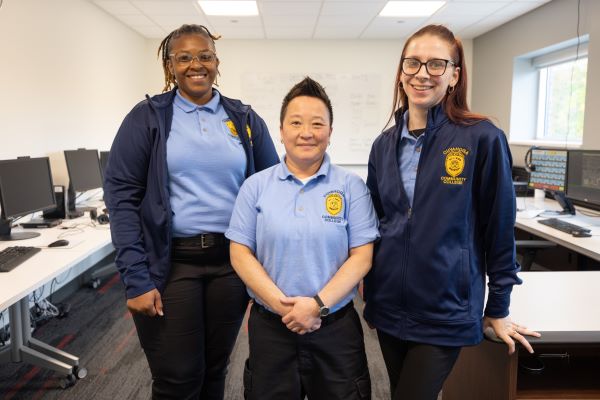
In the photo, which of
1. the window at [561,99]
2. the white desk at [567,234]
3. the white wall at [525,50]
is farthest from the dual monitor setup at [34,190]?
the window at [561,99]

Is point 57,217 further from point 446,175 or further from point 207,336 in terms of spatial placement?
point 446,175

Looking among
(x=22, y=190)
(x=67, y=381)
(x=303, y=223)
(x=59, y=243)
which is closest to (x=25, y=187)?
(x=22, y=190)

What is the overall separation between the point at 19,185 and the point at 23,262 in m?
0.70

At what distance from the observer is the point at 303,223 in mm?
1153

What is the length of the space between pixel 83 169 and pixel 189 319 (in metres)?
2.76

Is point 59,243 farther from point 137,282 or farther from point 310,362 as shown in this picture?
point 310,362

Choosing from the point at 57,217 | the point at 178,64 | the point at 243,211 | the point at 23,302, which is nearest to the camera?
the point at 243,211

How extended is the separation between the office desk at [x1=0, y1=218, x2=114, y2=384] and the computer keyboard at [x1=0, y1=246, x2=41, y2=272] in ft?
0.08

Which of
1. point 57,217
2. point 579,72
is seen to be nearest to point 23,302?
point 57,217

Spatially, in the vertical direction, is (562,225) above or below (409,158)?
below

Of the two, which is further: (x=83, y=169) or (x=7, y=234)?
(x=83, y=169)

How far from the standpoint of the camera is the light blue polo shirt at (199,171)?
129 cm

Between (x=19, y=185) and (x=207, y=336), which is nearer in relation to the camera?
(x=207, y=336)

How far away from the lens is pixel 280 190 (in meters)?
1.21
